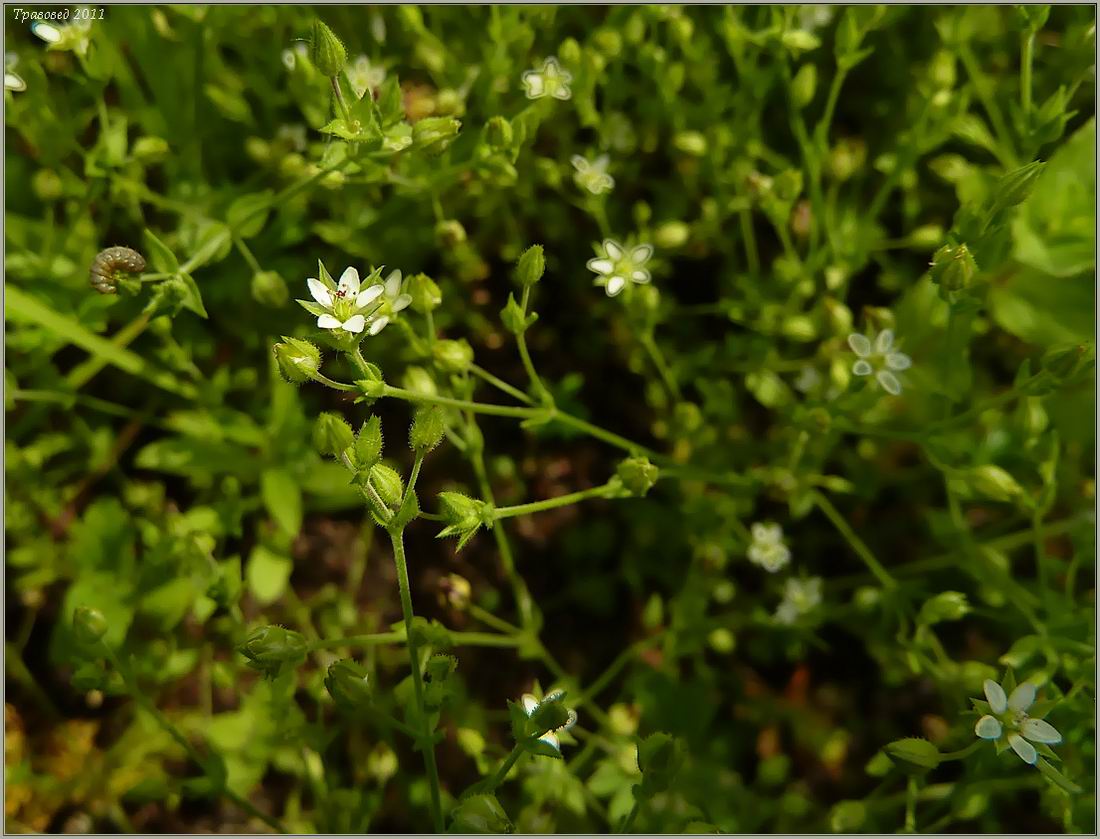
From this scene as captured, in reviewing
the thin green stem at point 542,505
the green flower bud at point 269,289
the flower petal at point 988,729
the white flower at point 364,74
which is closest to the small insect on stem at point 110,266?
the green flower bud at point 269,289

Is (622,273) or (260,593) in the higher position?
(622,273)

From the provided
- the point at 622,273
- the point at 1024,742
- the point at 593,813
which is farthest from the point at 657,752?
the point at 622,273

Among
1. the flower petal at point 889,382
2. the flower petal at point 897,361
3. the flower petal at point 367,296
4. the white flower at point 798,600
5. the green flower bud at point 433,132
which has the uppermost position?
the green flower bud at point 433,132

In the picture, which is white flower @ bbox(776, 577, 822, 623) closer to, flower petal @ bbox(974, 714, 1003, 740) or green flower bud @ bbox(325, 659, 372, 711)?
flower petal @ bbox(974, 714, 1003, 740)

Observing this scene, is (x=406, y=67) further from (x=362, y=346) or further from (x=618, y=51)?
(x=362, y=346)

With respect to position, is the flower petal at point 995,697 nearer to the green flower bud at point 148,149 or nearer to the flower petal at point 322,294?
the flower petal at point 322,294

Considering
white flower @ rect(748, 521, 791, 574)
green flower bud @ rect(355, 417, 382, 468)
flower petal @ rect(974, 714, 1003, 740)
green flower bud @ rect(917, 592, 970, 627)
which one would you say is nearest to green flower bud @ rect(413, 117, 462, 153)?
green flower bud @ rect(355, 417, 382, 468)
